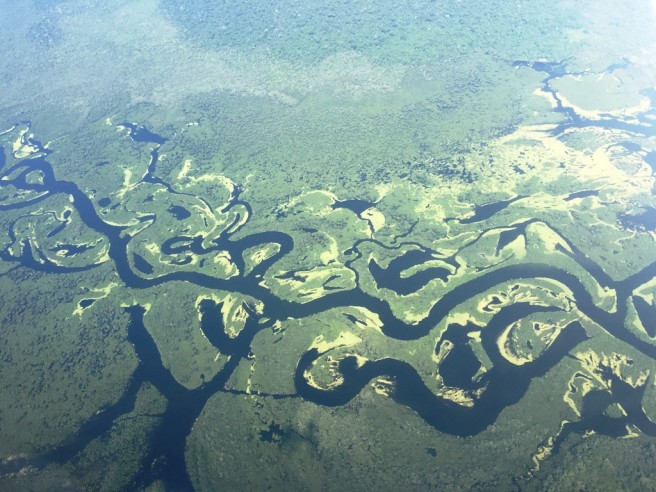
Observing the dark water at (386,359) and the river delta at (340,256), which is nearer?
the river delta at (340,256)

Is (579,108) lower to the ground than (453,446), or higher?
higher

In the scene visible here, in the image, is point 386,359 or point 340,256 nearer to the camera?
point 386,359

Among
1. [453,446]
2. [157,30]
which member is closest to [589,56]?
[453,446]

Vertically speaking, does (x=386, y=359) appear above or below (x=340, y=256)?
below

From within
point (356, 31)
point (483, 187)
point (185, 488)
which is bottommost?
point (185, 488)

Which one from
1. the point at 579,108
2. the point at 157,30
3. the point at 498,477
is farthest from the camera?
the point at 157,30

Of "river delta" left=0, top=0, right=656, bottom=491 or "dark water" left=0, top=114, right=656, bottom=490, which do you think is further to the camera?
"dark water" left=0, top=114, right=656, bottom=490

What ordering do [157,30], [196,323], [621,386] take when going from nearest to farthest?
[621,386] → [196,323] → [157,30]

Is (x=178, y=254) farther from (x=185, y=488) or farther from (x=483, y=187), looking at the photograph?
(x=483, y=187)
